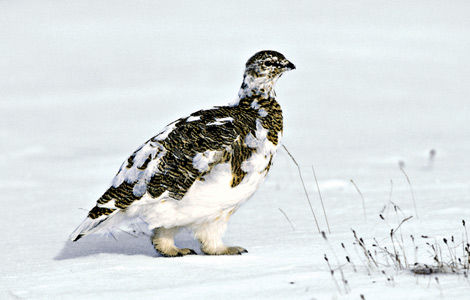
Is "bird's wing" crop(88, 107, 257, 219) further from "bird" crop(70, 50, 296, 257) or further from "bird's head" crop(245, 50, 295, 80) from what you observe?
"bird's head" crop(245, 50, 295, 80)

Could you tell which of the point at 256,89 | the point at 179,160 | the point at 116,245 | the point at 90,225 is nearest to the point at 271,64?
the point at 256,89

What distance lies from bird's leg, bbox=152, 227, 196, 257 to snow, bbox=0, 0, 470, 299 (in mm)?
82

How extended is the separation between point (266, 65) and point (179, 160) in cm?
95

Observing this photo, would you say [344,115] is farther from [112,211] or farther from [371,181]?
[112,211]

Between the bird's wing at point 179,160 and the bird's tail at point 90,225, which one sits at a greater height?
the bird's wing at point 179,160

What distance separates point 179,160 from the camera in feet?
13.6

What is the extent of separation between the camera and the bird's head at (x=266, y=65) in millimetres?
4586

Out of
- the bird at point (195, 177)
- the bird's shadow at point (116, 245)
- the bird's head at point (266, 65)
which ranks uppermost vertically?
the bird's head at point (266, 65)

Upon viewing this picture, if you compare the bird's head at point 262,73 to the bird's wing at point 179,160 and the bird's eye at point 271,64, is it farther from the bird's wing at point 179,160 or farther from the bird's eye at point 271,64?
the bird's wing at point 179,160

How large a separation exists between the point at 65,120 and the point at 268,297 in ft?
37.2

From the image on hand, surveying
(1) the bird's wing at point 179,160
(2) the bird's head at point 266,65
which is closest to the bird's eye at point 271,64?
(2) the bird's head at point 266,65

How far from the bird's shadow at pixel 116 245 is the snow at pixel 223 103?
0.10ft

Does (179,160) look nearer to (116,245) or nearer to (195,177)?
(195,177)

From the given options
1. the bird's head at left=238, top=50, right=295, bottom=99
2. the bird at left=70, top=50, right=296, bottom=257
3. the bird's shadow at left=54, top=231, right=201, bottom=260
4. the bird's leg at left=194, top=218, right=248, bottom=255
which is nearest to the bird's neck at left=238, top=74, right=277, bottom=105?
the bird's head at left=238, top=50, right=295, bottom=99
